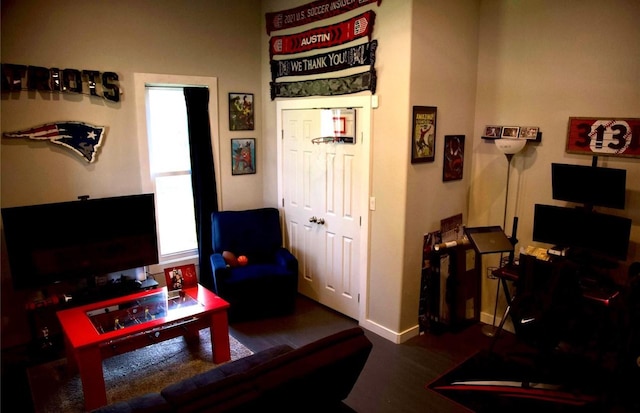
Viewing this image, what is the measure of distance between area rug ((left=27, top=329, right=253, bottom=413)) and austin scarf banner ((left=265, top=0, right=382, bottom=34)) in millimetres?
2959

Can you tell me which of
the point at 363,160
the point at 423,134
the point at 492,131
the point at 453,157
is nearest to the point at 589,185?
the point at 492,131

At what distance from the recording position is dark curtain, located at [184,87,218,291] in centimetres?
444

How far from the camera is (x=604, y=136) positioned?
332cm

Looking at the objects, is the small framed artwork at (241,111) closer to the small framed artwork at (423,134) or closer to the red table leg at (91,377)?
the small framed artwork at (423,134)

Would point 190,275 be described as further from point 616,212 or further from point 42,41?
point 616,212

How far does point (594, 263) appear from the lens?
3326 millimetres

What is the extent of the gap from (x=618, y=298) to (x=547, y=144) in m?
1.27

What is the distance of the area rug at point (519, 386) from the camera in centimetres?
296

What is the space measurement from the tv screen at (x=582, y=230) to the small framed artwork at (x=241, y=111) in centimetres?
293

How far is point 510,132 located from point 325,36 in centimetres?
181

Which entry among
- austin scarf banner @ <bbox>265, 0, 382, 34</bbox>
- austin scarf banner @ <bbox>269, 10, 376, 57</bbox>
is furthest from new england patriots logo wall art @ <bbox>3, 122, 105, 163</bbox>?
austin scarf banner @ <bbox>265, 0, 382, 34</bbox>

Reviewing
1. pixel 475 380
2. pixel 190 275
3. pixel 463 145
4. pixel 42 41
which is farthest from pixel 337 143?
pixel 42 41

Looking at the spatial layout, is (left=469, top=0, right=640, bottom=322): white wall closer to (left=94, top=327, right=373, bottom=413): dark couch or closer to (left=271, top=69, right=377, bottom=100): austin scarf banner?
(left=271, top=69, right=377, bottom=100): austin scarf banner

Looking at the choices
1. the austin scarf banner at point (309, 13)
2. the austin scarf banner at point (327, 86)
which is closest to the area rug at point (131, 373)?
the austin scarf banner at point (327, 86)
